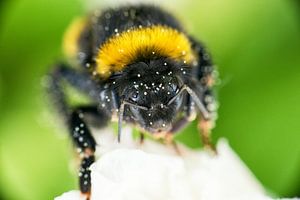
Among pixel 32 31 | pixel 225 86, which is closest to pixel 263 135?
pixel 225 86

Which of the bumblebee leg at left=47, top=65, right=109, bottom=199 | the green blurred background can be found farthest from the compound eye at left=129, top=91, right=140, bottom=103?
the green blurred background

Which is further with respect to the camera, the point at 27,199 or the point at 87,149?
the point at 27,199

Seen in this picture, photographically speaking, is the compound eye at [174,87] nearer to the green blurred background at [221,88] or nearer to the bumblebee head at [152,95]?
the bumblebee head at [152,95]

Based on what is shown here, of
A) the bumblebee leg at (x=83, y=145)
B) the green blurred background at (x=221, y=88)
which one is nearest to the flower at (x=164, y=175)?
the bumblebee leg at (x=83, y=145)

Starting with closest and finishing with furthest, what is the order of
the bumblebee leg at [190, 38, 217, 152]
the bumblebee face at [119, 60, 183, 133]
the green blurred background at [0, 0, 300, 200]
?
the bumblebee face at [119, 60, 183, 133]
the bumblebee leg at [190, 38, 217, 152]
the green blurred background at [0, 0, 300, 200]

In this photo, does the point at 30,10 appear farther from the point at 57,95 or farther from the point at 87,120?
the point at 87,120

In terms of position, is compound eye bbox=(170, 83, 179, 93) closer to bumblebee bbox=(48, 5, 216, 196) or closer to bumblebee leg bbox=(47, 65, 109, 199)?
bumblebee bbox=(48, 5, 216, 196)
